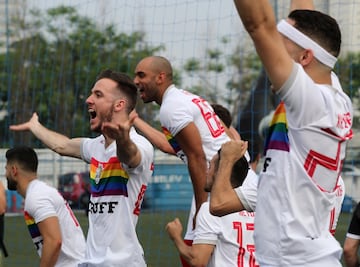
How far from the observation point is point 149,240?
12.6 meters

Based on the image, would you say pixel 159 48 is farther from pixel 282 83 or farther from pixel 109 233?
pixel 282 83

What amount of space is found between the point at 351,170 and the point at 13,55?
4673mm

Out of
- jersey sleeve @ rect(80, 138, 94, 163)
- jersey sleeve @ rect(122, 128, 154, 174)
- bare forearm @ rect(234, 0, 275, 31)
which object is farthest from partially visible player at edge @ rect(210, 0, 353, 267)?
jersey sleeve @ rect(80, 138, 94, 163)

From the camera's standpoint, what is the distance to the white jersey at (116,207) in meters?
6.48

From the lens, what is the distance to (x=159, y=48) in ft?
38.7

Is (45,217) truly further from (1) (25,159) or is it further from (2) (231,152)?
(2) (231,152)

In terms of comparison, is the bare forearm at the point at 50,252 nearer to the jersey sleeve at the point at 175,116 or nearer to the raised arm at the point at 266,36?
the jersey sleeve at the point at 175,116

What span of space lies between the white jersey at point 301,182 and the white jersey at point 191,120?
2.98 metres

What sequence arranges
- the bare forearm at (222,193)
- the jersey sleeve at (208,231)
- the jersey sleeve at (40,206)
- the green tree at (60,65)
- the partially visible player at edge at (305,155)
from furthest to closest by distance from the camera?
the green tree at (60,65) < the jersey sleeve at (40,206) < the jersey sleeve at (208,231) < the bare forearm at (222,193) < the partially visible player at edge at (305,155)

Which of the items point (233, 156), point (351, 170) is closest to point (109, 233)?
point (233, 156)

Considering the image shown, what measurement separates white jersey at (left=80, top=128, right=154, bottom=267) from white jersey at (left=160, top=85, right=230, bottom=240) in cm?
79

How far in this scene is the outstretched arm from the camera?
15.6ft

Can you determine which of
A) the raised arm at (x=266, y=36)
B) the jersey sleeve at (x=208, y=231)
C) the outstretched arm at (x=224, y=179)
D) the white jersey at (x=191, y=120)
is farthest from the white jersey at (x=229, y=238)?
the raised arm at (x=266, y=36)

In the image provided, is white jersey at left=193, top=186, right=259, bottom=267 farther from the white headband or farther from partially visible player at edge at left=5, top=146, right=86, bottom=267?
→ the white headband
